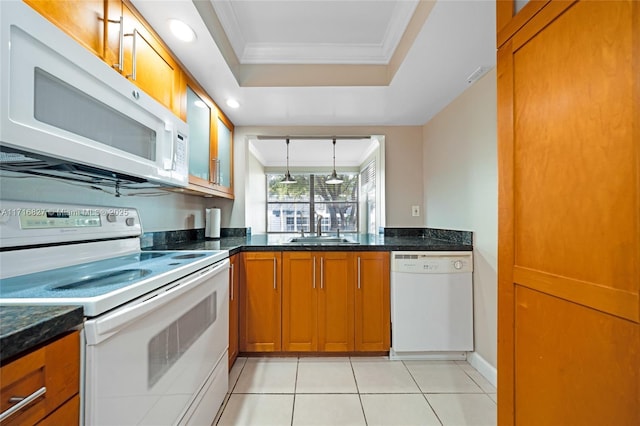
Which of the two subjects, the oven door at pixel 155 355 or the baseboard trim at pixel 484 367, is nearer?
the oven door at pixel 155 355

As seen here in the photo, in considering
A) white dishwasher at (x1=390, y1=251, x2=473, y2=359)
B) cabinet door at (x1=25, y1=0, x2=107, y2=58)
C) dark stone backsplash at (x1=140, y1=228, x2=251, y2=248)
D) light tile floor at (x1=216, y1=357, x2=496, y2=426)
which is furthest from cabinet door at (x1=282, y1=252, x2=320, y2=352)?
cabinet door at (x1=25, y1=0, x2=107, y2=58)

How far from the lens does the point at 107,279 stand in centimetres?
94

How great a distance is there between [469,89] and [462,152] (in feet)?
1.53

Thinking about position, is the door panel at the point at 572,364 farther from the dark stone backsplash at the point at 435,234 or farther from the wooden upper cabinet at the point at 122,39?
the wooden upper cabinet at the point at 122,39

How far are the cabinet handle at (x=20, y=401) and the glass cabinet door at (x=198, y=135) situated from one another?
1.49 metres

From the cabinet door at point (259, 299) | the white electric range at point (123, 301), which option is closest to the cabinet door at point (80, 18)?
the white electric range at point (123, 301)

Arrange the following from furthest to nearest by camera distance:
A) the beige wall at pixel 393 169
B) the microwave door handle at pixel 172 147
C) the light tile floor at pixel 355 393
Result: the beige wall at pixel 393 169 < the light tile floor at pixel 355 393 < the microwave door handle at pixel 172 147

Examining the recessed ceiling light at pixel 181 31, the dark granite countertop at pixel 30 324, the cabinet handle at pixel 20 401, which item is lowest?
the cabinet handle at pixel 20 401

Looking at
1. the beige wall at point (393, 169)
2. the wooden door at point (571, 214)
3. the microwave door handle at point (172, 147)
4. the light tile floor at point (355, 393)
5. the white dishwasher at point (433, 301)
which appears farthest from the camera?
the beige wall at point (393, 169)

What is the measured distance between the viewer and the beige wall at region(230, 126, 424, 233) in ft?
9.29

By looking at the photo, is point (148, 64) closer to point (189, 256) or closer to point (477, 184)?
point (189, 256)

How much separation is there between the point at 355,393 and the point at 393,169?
6.64 ft

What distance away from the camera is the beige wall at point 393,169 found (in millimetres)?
2832

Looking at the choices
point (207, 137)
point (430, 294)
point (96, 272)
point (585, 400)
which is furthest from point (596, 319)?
point (207, 137)
